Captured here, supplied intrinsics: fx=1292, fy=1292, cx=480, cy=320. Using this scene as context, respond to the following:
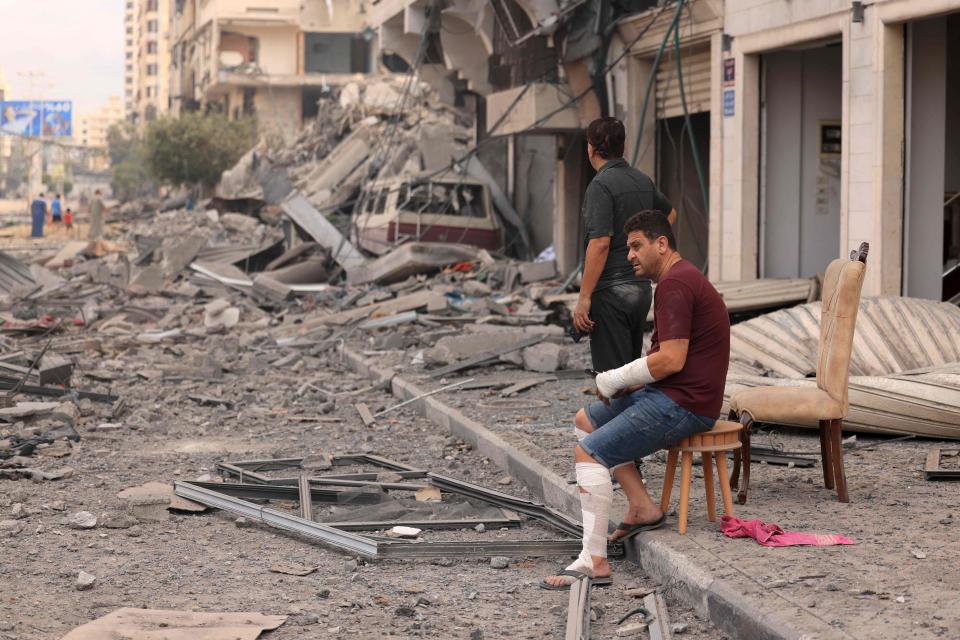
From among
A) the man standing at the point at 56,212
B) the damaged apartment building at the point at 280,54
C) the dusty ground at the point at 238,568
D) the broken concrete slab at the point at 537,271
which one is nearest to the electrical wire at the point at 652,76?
the broken concrete slab at the point at 537,271

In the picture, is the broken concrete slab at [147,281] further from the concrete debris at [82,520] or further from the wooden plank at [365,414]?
the concrete debris at [82,520]

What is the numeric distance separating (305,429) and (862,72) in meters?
6.33

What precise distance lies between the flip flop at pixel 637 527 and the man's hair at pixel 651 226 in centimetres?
129

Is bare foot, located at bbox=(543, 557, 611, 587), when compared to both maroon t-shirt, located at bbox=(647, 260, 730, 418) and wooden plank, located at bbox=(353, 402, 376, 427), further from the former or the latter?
wooden plank, located at bbox=(353, 402, 376, 427)

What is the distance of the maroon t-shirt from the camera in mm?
5570

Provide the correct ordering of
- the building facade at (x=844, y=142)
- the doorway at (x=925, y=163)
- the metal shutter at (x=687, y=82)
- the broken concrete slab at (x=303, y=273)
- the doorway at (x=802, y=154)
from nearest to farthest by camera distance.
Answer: the building facade at (x=844, y=142) < the doorway at (x=925, y=163) < the doorway at (x=802, y=154) < the metal shutter at (x=687, y=82) < the broken concrete slab at (x=303, y=273)

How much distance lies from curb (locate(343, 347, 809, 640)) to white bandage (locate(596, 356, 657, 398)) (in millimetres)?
730

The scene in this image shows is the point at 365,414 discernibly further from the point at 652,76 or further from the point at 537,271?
the point at 537,271

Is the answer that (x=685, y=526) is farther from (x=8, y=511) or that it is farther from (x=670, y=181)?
(x=670, y=181)

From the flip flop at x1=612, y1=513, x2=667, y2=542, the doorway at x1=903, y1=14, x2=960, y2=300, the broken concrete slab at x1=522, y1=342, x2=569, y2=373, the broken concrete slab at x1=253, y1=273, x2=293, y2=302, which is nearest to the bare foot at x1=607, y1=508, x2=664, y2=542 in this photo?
the flip flop at x1=612, y1=513, x2=667, y2=542

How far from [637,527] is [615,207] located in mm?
1856

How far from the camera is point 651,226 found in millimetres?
5660

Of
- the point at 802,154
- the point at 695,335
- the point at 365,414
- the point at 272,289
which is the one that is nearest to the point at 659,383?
the point at 695,335

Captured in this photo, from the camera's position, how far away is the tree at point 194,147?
2427 inches
